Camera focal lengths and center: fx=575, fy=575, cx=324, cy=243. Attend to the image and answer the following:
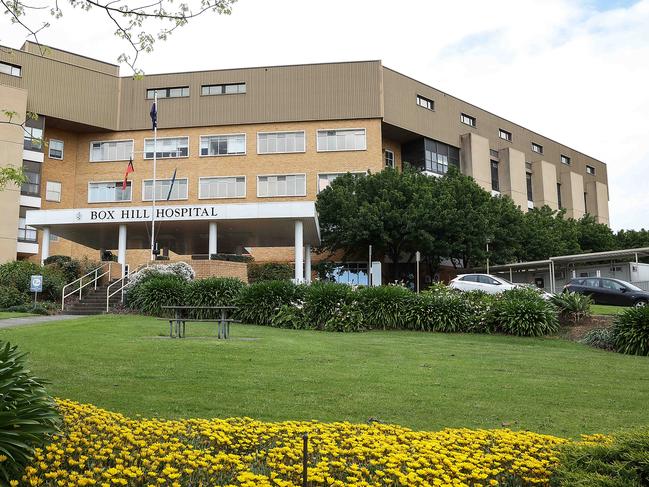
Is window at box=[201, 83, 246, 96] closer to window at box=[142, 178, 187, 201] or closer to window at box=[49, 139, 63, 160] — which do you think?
window at box=[142, 178, 187, 201]

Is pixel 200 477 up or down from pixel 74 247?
down

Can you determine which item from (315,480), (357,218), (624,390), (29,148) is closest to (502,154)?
(357,218)

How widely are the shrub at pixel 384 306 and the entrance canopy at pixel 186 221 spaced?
8565mm

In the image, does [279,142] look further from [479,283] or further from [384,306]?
[384,306]

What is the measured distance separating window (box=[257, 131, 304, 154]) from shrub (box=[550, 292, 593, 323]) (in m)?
30.6

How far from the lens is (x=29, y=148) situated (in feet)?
148

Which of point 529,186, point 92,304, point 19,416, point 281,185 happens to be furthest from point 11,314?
point 529,186

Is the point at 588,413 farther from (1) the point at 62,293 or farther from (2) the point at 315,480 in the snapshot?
(1) the point at 62,293

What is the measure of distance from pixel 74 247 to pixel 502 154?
4108 centimetres

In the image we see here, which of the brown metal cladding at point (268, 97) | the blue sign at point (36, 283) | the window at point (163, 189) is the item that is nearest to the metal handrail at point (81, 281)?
the blue sign at point (36, 283)

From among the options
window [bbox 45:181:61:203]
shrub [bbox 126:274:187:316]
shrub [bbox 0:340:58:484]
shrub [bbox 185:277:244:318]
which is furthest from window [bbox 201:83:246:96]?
shrub [bbox 0:340:58:484]

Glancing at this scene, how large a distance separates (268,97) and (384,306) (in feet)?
104

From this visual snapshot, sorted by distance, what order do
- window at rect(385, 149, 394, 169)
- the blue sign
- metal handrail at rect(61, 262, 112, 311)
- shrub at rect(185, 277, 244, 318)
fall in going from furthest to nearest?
window at rect(385, 149, 394, 169) < metal handrail at rect(61, 262, 112, 311) < the blue sign < shrub at rect(185, 277, 244, 318)

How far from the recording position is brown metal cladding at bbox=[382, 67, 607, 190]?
1873 inches
